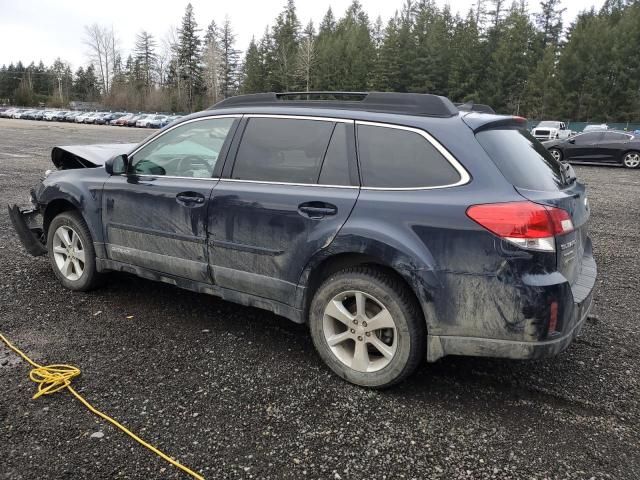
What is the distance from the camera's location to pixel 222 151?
3.91 meters

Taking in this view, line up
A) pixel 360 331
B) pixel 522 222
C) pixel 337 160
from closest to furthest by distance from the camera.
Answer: pixel 522 222
pixel 360 331
pixel 337 160

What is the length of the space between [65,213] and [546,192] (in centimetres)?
403

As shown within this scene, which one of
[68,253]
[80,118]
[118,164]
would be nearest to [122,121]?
[80,118]

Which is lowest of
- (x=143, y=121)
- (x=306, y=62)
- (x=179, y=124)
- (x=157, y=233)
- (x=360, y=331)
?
(x=360, y=331)

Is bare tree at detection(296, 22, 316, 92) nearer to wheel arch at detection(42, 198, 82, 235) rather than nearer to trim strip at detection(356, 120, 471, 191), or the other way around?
wheel arch at detection(42, 198, 82, 235)

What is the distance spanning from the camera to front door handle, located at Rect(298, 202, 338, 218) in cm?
326

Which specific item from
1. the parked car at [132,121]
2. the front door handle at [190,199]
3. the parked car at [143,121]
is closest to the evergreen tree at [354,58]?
the parked car at [143,121]

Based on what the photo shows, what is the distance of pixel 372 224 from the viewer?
3100 mm

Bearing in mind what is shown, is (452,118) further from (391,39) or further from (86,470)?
(391,39)

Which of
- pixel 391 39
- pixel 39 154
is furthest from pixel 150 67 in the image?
pixel 39 154

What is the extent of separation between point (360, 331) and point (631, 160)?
64.8ft

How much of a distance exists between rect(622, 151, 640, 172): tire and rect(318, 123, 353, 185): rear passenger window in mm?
19376

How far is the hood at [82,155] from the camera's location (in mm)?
5363

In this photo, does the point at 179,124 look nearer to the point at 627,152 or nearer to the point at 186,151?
the point at 186,151
